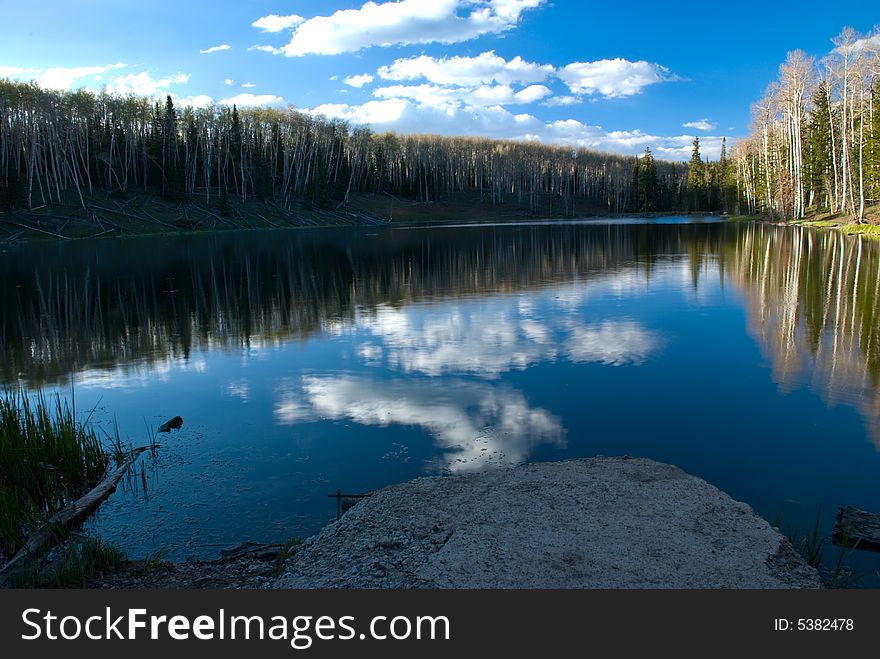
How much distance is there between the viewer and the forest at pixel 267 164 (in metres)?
66.6

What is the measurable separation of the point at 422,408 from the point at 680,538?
5.30 meters

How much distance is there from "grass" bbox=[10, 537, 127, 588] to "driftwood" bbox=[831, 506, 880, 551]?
651 cm

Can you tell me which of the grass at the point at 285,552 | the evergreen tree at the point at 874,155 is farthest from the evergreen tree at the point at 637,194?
the grass at the point at 285,552

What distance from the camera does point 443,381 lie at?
11961mm

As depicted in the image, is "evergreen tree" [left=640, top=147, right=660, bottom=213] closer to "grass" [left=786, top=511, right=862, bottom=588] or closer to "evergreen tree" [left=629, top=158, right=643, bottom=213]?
"evergreen tree" [left=629, top=158, right=643, bottom=213]

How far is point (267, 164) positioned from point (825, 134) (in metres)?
66.4

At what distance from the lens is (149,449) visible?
359 inches

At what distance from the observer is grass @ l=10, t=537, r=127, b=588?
221 inches

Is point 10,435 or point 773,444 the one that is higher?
point 10,435

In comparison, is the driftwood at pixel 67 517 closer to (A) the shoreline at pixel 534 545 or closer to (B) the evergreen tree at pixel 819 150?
(A) the shoreline at pixel 534 545

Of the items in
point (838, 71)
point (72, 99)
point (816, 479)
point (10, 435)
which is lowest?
point (816, 479)

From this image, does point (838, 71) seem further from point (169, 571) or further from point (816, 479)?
point (169, 571)

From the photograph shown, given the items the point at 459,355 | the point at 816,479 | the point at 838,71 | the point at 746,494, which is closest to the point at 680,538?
the point at 746,494

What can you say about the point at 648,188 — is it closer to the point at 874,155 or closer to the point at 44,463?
the point at 874,155
